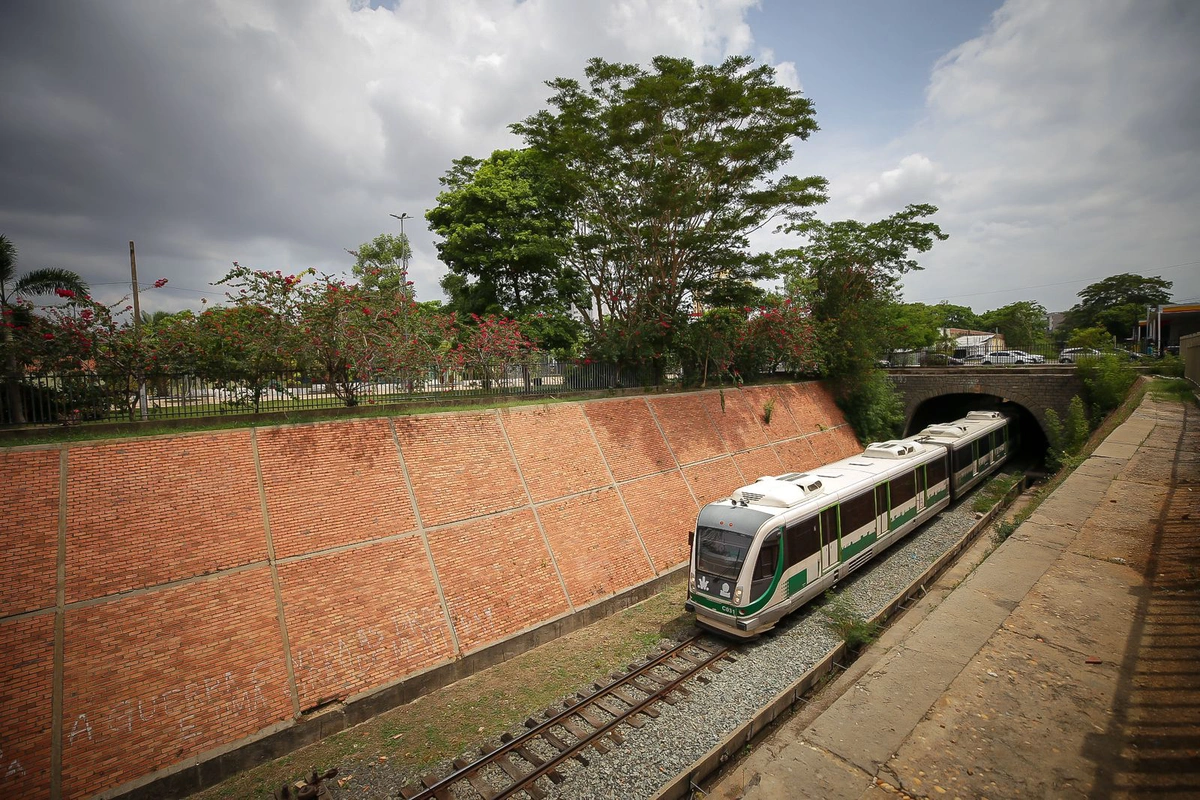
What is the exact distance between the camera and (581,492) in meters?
12.6

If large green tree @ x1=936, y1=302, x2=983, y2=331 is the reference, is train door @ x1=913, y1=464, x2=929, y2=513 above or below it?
below

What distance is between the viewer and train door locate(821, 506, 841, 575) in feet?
32.7

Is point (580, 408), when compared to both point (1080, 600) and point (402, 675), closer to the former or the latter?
point (402, 675)

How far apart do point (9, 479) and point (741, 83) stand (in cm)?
2046

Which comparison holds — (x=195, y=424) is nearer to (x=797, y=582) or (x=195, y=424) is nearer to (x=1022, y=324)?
(x=797, y=582)

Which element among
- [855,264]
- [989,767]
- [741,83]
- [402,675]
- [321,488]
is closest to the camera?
[989,767]

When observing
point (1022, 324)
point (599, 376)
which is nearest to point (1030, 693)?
point (599, 376)

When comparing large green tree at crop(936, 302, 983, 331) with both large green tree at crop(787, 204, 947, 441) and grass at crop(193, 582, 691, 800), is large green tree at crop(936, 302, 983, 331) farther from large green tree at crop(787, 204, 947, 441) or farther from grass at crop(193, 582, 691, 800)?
grass at crop(193, 582, 691, 800)

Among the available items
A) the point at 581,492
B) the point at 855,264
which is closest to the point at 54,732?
the point at 581,492

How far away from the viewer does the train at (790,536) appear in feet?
28.7

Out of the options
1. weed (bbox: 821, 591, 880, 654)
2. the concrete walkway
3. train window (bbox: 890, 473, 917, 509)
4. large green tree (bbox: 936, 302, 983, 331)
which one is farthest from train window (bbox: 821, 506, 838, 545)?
large green tree (bbox: 936, 302, 983, 331)

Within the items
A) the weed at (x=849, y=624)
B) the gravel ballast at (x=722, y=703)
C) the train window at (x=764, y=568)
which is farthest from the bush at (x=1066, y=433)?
the train window at (x=764, y=568)

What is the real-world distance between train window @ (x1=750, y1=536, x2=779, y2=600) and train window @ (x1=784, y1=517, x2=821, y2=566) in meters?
0.31

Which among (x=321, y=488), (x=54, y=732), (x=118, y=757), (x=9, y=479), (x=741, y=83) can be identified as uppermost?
(x=741, y=83)
